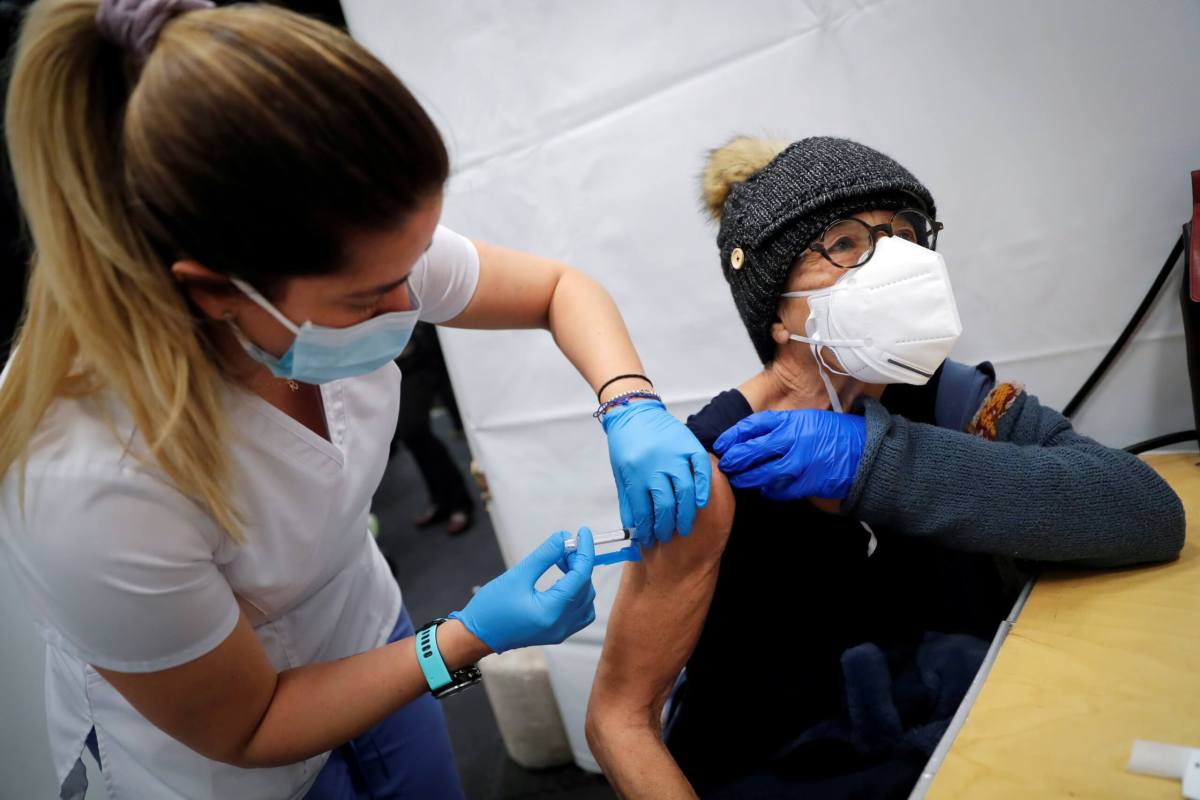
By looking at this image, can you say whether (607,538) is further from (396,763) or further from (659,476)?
(396,763)

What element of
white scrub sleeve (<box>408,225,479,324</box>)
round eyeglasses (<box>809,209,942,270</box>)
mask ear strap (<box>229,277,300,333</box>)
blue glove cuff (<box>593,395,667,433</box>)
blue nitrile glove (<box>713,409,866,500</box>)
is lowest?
blue nitrile glove (<box>713,409,866,500</box>)

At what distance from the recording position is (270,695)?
0.89 m

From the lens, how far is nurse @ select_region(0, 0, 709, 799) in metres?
0.67

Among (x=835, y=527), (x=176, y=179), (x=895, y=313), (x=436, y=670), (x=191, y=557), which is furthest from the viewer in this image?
(x=835, y=527)

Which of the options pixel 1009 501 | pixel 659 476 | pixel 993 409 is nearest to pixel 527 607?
pixel 659 476

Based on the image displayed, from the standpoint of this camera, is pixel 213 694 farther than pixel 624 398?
No

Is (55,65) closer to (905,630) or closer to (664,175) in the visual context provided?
(664,175)

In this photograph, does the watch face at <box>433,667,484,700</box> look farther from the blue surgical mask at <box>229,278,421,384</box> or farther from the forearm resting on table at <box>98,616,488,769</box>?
the blue surgical mask at <box>229,278,421,384</box>

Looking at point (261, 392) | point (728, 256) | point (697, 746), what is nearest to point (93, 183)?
point (261, 392)

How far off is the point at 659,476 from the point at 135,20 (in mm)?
802

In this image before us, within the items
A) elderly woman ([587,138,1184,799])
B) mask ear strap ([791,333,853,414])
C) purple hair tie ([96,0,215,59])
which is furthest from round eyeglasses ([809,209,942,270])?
purple hair tie ([96,0,215,59])

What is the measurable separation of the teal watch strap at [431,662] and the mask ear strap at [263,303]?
0.46 meters

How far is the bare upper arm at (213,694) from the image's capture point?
80cm

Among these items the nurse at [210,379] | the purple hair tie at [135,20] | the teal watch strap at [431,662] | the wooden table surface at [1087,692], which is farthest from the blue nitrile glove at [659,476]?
the purple hair tie at [135,20]
